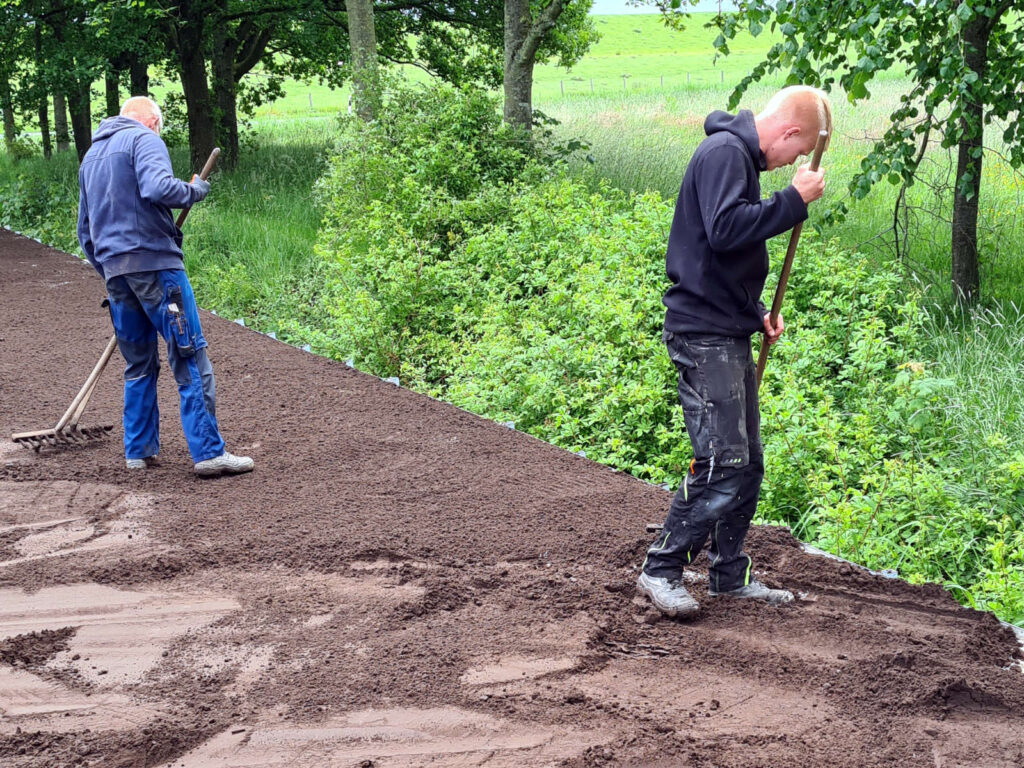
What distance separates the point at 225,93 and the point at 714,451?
19.8 metres

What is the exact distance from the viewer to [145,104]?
6004 millimetres

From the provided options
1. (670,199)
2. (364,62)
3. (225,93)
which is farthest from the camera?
(225,93)

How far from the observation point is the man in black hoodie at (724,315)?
373cm

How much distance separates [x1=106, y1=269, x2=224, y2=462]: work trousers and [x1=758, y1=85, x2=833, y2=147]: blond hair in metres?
3.52

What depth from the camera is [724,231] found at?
3.71 metres

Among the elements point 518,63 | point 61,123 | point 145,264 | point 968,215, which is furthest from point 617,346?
point 61,123

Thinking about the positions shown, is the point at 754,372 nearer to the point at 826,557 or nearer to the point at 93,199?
the point at 826,557

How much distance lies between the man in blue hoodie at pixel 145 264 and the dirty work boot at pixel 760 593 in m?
3.14

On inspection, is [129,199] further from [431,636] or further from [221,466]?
[431,636]

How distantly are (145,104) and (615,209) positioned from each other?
577 centimetres

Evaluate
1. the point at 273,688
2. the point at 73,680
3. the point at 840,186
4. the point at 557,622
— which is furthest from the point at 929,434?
the point at 840,186

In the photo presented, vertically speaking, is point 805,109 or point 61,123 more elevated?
point 61,123

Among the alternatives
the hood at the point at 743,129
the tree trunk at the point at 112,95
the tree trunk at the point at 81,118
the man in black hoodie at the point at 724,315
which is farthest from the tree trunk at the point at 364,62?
the man in black hoodie at the point at 724,315

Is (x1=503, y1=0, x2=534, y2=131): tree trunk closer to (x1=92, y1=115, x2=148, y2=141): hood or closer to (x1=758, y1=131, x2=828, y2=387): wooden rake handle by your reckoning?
(x1=92, y1=115, x2=148, y2=141): hood
